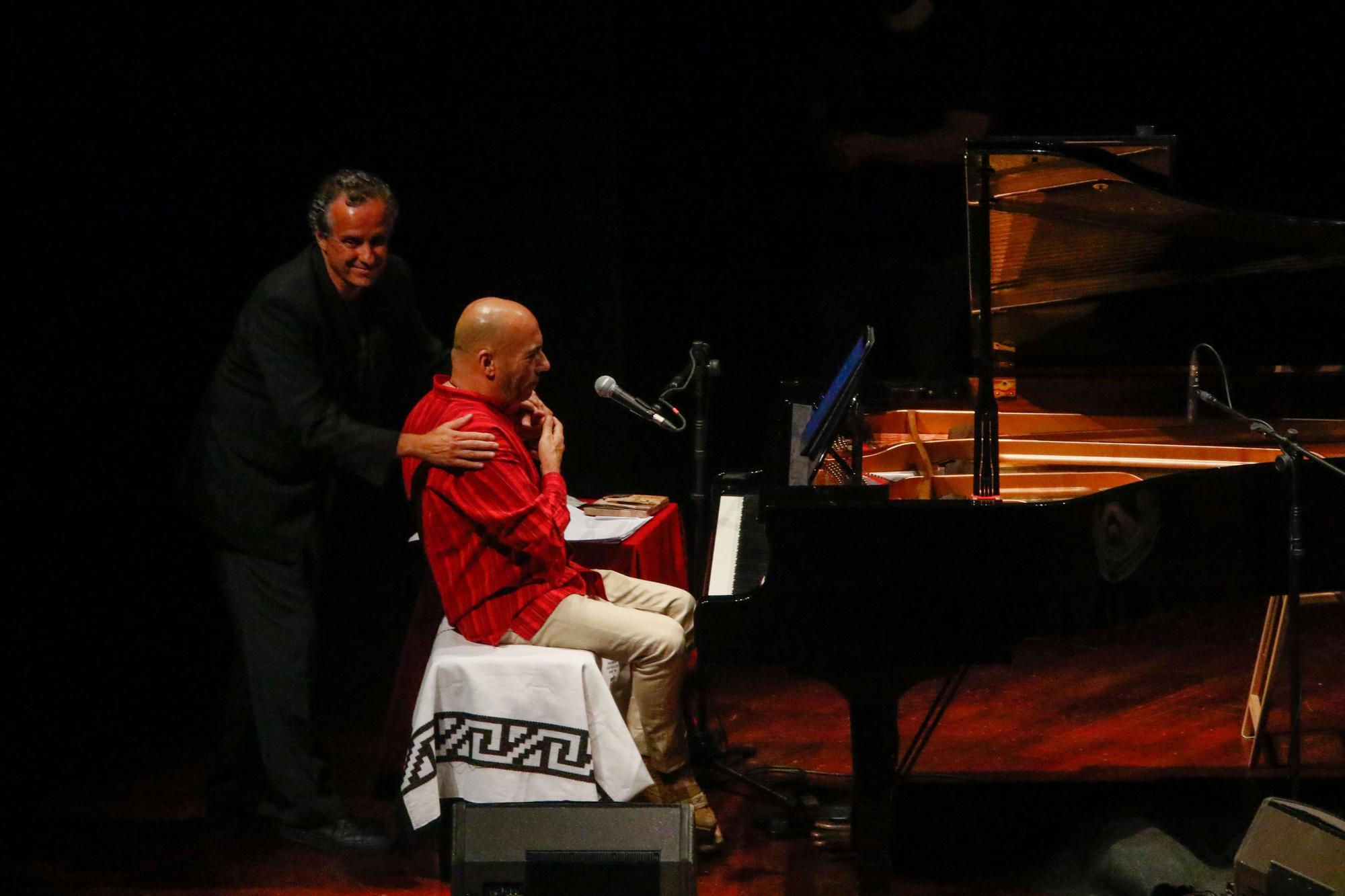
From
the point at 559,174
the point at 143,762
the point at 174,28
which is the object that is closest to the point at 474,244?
the point at 559,174

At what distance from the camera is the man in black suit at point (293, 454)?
3355 millimetres

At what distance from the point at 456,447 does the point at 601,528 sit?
771mm

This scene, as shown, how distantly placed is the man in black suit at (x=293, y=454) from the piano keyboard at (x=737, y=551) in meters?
0.77

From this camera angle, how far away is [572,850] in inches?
102

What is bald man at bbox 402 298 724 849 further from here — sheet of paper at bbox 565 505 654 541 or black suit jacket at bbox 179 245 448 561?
sheet of paper at bbox 565 505 654 541

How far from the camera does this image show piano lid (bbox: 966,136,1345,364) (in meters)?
3.48

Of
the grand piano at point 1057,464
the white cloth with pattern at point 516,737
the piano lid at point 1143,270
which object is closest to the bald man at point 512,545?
the white cloth with pattern at point 516,737

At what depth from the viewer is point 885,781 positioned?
300cm

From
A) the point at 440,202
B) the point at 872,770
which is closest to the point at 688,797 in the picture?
the point at 872,770

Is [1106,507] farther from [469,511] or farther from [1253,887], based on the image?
[469,511]

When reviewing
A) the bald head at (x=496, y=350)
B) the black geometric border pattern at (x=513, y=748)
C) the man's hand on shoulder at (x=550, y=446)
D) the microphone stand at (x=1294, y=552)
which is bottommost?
the black geometric border pattern at (x=513, y=748)

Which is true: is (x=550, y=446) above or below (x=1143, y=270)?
below

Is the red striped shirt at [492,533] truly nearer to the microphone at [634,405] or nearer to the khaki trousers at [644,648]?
the khaki trousers at [644,648]

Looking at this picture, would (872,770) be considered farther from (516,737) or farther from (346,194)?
(346,194)
